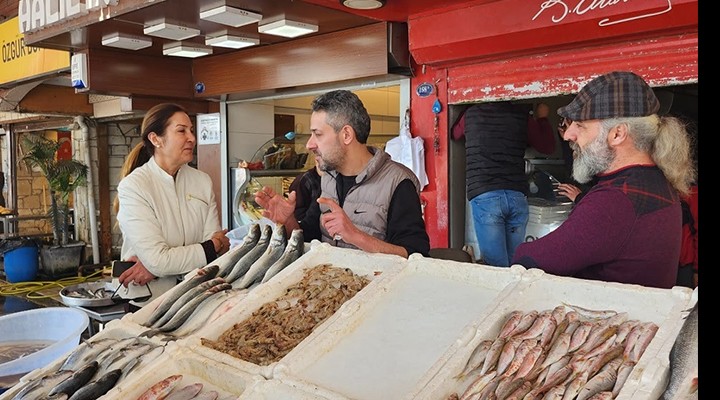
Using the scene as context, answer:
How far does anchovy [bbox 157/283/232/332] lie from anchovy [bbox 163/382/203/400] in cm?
43

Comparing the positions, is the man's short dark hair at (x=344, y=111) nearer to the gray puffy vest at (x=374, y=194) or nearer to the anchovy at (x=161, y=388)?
the gray puffy vest at (x=374, y=194)

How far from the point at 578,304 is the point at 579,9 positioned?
2.50 m

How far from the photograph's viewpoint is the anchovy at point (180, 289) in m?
2.56

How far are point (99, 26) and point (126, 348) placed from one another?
13.4ft

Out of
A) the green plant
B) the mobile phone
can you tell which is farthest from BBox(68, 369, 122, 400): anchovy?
the green plant

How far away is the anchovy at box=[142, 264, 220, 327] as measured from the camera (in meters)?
2.56

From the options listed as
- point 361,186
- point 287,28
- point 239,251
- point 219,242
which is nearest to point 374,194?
point 361,186

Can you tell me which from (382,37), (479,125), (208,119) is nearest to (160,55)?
(208,119)

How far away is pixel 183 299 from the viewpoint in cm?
255

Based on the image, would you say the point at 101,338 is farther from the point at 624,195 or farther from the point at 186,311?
the point at 624,195

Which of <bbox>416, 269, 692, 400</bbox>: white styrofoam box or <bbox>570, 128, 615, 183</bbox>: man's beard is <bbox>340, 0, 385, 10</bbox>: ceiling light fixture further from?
<bbox>416, 269, 692, 400</bbox>: white styrofoam box

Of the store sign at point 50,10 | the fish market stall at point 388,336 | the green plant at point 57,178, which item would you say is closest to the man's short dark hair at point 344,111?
the fish market stall at point 388,336

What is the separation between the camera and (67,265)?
32.2ft
